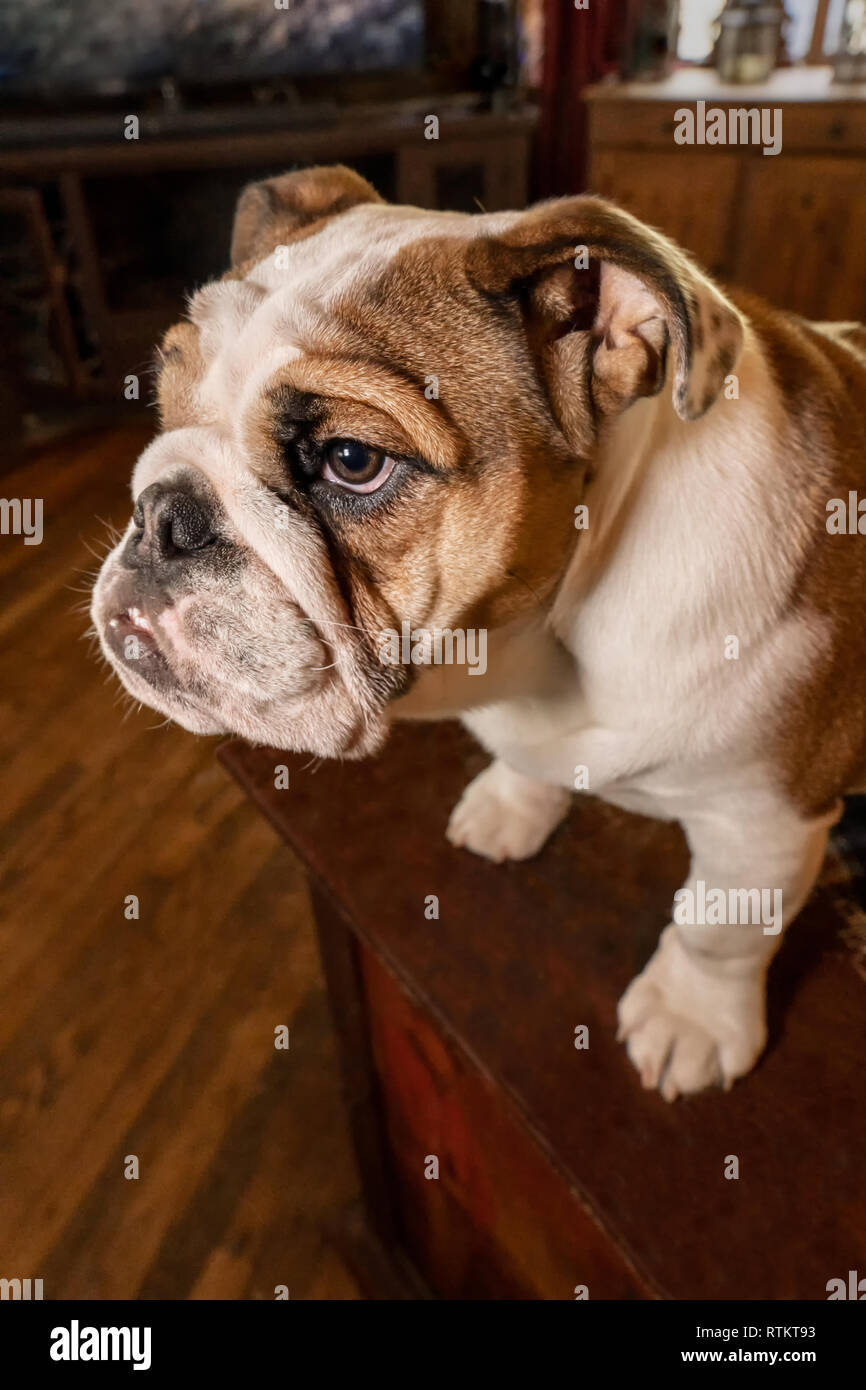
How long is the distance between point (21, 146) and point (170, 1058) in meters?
3.09

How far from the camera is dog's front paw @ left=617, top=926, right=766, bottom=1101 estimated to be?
827 mm

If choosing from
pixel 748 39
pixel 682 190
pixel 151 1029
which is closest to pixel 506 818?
pixel 151 1029

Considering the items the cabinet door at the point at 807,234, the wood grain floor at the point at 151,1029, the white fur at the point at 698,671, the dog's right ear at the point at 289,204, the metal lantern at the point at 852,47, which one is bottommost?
the wood grain floor at the point at 151,1029

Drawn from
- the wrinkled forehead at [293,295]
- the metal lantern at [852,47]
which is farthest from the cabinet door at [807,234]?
the wrinkled forehead at [293,295]

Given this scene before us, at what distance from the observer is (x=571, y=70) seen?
3.65 metres

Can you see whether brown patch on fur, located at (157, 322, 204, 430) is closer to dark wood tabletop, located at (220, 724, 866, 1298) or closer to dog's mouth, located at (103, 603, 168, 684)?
dog's mouth, located at (103, 603, 168, 684)

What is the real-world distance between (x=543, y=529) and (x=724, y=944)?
0.40 metres

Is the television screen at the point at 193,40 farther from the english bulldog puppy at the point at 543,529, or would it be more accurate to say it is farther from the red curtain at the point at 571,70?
the english bulldog puppy at the point at 543,529

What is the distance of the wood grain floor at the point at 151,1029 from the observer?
1.42 m

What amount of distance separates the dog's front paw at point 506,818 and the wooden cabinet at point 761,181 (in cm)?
241

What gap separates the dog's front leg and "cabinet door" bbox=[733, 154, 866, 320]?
2.75 meters

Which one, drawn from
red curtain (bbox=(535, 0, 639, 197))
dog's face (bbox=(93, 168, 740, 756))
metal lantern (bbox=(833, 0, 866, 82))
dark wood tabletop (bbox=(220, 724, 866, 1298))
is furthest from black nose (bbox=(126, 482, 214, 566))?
red curtain (bbox=(535, 0, 639, 197))

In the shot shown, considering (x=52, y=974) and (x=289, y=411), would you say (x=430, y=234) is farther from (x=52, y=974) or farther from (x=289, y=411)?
(x=52, y=974)

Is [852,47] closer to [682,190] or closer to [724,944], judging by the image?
[682,190]
